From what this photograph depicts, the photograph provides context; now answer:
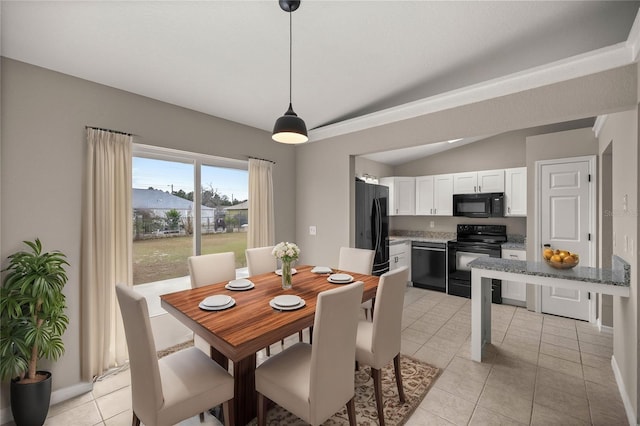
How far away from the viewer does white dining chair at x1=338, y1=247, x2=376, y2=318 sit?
291 cm

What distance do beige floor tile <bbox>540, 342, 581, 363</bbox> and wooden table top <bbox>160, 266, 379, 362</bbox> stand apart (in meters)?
2.06

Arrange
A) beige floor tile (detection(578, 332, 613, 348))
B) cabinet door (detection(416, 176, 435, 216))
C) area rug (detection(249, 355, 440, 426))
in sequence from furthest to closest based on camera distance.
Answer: cabinet door (detection(416, 176, 435, 216)) < beige floor tile (detection(578, 332, 613, 348)) < area rug (detection(249, 355, 440, 426))

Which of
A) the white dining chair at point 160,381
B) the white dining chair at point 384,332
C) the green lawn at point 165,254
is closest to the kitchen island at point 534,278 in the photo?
the white dining chair at point 384,332

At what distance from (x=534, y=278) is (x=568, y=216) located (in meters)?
1.89

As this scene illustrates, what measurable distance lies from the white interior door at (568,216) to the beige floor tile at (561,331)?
45 cm

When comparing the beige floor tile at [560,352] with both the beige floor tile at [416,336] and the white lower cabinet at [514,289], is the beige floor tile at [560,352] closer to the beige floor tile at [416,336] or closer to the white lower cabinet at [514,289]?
the beige floor tile at [416,336]

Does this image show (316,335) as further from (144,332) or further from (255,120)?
(255,120)

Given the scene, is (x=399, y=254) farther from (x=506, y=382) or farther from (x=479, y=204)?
(x=506, y=382)

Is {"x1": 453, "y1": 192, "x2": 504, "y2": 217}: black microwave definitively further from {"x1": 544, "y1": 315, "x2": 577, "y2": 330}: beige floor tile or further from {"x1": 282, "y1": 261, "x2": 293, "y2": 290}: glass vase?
{"x1": 282, "y1": 261, "x2": 293, "y2": 290}: glass vase

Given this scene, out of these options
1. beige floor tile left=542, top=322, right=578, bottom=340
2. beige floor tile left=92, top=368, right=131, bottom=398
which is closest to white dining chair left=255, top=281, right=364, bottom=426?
beige floor tile left=92, top=368, right=131, bottom=398

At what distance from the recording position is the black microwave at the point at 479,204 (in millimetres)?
4363

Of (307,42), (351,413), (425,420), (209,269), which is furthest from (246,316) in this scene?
(307,42)

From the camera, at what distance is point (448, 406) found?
78.0 inches

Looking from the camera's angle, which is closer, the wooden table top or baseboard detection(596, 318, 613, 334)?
the wooden table top
